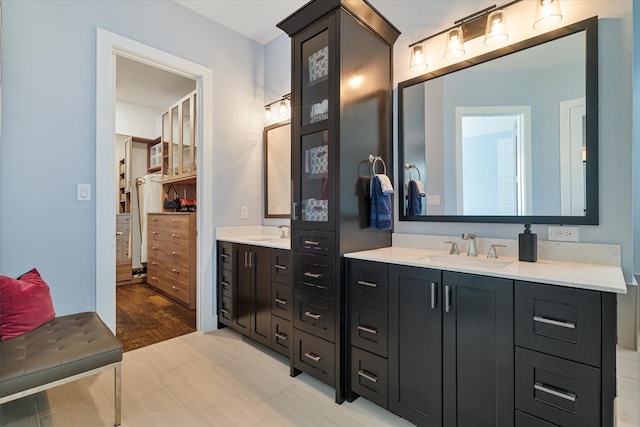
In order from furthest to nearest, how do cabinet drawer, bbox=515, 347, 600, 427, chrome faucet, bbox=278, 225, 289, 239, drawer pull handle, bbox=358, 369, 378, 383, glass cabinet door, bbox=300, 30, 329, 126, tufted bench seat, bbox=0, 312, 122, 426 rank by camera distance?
chrome faucet, bbox=278, 225, 289, 239 < glass cabinet door, bbox=300, 30, 329, 126 < drawer pull handle, bbox=358, 369, 378, 383 < tufted bench seat, bbox=0, 312, 122, 426 < cabinet drawer, bbox=515, 347, 600, 427

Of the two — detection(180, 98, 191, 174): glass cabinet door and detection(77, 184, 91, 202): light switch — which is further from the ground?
detection(180, 98, 191, 174): glass cabinet door

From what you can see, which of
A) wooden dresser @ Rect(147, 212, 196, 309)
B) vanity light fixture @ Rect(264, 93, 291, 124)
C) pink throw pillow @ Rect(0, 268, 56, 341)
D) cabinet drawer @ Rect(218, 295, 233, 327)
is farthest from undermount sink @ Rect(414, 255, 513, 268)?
wooden dresser @ Rect(147, 212, 196, 309)

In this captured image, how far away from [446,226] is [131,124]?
513 centimetres

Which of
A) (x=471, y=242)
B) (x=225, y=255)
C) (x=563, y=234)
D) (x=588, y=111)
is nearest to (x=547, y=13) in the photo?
(x=588, y=111)

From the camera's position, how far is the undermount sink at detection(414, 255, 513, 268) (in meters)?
1.65

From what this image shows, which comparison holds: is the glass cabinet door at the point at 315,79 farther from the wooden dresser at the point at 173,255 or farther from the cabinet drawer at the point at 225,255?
the wooden dresser at the point at 173,255

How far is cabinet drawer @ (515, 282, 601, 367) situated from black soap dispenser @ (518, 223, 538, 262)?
0.43m

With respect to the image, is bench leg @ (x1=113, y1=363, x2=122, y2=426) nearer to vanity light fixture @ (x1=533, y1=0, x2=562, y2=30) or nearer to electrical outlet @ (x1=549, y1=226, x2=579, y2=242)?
electrical outlet @ (x1=549, y1=226, x2=579, y2=242)

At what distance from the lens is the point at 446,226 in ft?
6.69

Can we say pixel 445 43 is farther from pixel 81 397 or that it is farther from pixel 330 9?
pixel 81 397

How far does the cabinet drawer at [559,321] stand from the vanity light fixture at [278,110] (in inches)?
99.5

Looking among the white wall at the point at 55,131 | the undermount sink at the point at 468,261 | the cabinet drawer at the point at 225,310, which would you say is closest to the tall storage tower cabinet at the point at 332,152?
the undermount sink at the point at 468,261

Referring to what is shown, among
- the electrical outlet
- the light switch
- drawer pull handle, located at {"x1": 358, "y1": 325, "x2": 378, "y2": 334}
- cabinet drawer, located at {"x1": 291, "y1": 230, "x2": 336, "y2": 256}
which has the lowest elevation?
drawer pull handle, located at {"x1": 358, "y1": 325, "x2": 378, "y2": 334}

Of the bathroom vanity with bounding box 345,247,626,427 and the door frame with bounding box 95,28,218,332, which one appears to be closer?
the bathroom vanity with bounding box 345,247,626,427
